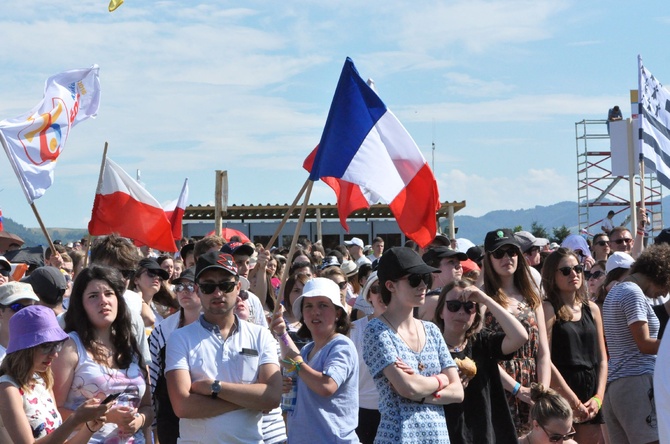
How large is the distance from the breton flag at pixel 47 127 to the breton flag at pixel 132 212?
A: 840 millimetres

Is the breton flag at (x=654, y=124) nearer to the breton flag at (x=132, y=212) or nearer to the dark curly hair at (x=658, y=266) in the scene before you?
the dark curly hair at (x=658, y=266)

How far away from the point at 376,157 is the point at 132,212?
4962 millimetres

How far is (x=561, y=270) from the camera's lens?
7.68 m

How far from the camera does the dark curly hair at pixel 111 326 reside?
5730 mm

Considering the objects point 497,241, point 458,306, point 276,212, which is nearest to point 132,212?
point 497,241

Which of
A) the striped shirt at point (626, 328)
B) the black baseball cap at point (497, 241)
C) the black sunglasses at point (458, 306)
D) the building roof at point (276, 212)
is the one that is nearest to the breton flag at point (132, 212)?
the black baseball cap at point (497, 241)

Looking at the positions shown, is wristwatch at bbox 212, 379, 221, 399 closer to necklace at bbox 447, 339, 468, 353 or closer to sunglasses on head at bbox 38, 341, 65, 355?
sunglasses on head at bbox 38, 341, 65, 355

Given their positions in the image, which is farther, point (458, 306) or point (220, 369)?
point (458, 306)

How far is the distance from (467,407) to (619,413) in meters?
1.89

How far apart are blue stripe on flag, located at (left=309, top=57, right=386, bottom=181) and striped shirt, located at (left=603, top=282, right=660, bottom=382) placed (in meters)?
2.34

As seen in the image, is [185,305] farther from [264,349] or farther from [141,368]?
[264,349]

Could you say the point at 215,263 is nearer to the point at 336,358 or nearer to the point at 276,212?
the point at 336,358

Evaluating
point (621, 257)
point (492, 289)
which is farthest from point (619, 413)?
point (621, 257)

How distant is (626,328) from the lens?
7684mm
